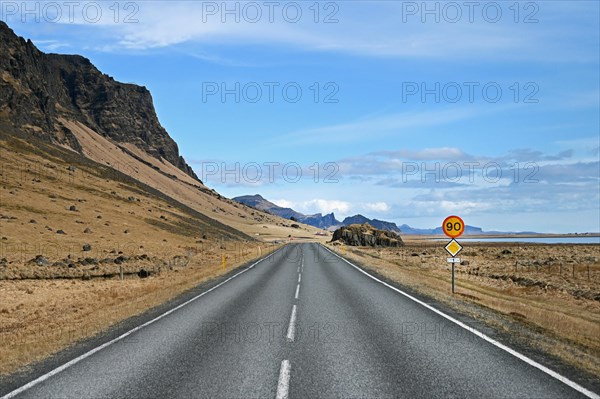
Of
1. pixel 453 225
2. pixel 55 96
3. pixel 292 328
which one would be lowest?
pixel 292 328

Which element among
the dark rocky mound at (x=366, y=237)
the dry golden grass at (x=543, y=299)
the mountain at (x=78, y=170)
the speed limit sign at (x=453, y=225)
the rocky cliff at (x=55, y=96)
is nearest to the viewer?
the dry golden grass at (x=543, y=299)

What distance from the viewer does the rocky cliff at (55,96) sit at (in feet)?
338

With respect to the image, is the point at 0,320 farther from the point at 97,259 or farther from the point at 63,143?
the point at 63,143

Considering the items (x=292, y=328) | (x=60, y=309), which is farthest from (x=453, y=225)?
(x=60, y=309)

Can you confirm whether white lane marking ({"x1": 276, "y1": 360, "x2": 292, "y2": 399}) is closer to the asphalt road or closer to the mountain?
the asphalt road

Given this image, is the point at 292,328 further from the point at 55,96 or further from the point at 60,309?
the point at 55,96

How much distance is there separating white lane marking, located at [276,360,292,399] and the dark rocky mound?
313ft

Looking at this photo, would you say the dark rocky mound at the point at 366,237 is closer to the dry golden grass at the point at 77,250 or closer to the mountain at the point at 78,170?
the mountain at the point at 78,170

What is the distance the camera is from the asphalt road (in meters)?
7.16

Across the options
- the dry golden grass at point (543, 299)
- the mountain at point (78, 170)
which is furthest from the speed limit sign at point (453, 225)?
the mountain at point (78, 170)

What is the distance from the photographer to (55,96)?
6225 inches

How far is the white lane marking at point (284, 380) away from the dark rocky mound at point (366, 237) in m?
95.4

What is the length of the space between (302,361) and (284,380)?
124cm

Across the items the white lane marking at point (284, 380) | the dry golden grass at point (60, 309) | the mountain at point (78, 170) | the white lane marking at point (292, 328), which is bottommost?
the dry golden grass at point (60, 309)
